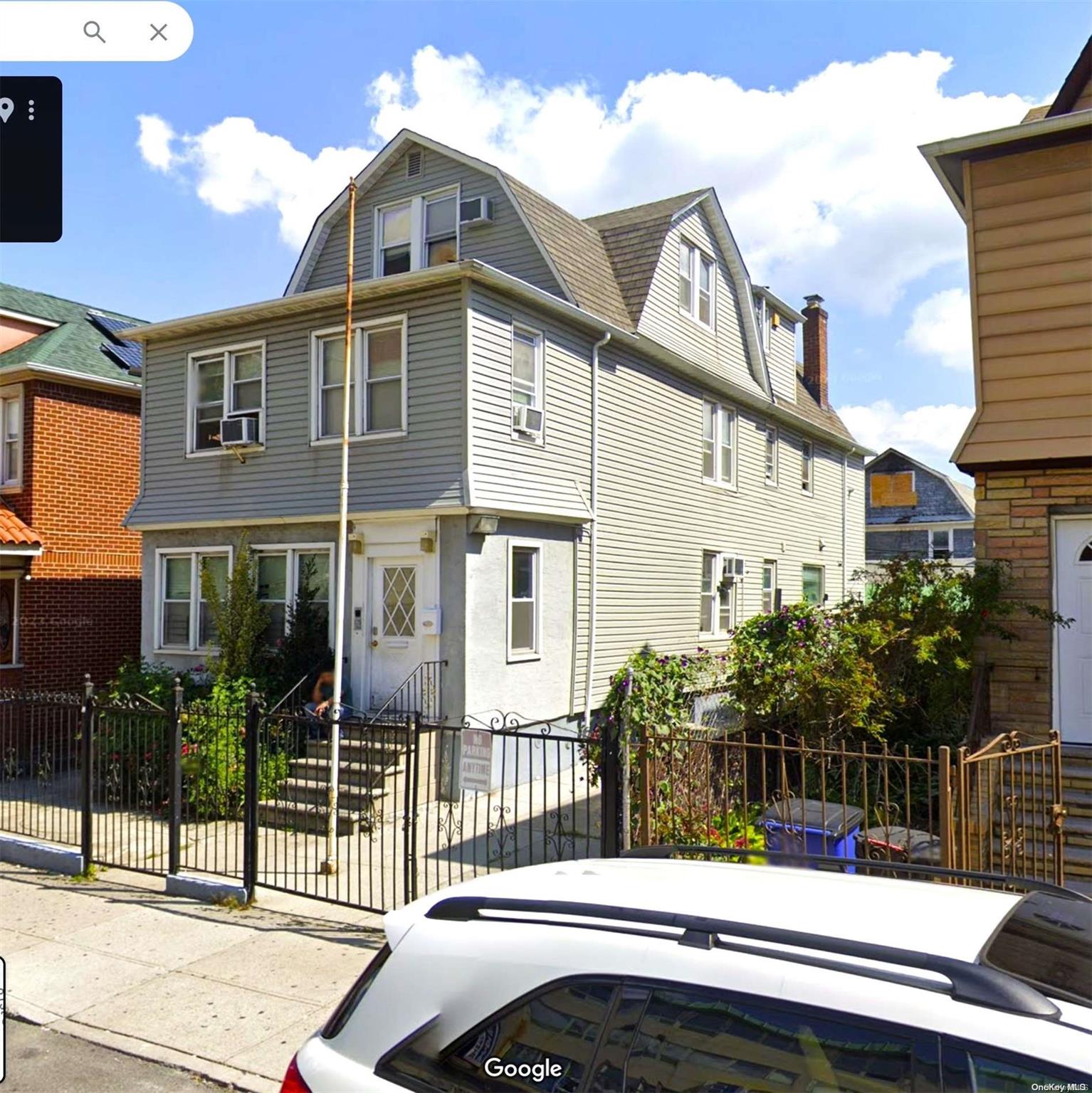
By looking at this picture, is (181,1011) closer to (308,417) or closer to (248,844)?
(248,844)

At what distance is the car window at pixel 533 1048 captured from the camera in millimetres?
2377

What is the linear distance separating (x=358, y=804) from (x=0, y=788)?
6.30 m

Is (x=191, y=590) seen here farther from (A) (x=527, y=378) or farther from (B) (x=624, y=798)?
(B) (x=624, y=798)

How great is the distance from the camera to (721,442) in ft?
64.2

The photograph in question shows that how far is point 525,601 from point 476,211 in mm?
6680

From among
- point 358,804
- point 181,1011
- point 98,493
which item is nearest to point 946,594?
point 358,804

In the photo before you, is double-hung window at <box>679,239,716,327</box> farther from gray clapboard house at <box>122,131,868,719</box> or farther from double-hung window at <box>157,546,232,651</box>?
double-hung window at <box>157,546,232,651</box>

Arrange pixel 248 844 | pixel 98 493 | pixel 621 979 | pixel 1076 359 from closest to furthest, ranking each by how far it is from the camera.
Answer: pixel 621 979
pixel 248 844
pixel 1076 359
pixel 98 493

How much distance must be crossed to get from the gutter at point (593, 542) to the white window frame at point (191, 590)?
18.7 ft

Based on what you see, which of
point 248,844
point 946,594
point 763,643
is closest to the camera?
point 248,844

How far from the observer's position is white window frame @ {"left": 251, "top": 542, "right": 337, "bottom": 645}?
548 inches

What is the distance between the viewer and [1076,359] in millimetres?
9430

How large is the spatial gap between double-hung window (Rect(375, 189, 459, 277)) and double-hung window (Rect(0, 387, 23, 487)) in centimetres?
688

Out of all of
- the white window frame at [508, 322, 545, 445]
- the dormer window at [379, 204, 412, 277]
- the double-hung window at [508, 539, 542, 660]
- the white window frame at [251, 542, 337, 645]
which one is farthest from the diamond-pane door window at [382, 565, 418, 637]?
the dormer window at [379, 204, 412, 277]
